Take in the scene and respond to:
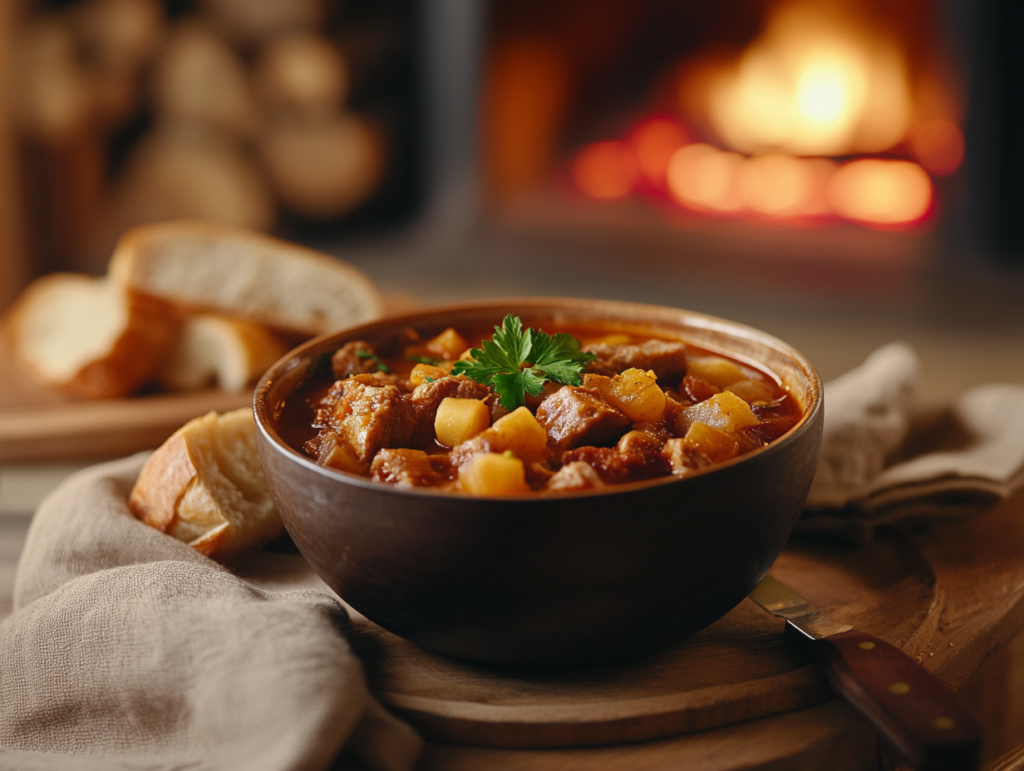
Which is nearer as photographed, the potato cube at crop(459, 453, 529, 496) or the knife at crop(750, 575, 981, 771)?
the knife at crop(750, 575, 981, 771)

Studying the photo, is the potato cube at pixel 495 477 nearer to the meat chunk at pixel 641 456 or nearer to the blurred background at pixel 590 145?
the meat chunk at pixel 641 456

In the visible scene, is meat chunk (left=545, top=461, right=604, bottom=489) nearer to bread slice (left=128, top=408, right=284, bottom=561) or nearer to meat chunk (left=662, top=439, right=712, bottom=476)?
meat chunk (left=662, top=439, right=712, bottom=476)

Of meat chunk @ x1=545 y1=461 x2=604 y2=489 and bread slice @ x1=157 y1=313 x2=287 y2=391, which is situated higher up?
meat chunk @ x1=545 y1=461 x2=604 y2=489

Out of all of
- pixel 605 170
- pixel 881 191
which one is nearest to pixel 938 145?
pixel 881 191

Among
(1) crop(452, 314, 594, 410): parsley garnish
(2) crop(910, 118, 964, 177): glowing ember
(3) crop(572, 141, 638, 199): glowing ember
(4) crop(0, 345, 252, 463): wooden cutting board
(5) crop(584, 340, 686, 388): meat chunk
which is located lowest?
(4) crop(0, 345, 252, 463): wooden cutting board

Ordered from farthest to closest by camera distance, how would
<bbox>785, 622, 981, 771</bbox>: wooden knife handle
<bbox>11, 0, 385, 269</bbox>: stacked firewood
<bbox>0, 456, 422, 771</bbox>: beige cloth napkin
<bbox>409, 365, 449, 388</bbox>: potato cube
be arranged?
<bbox>11, 0, 385, 269</bbox>: stacked firewood → <bbox>409, 365, 449, 388</bbox>: potato cube → <bbox>0, 456, 422, 771</bbox>: beige cloth napkin → <bbox>785, 622, 981, 771</bbox>: wooden knife handle

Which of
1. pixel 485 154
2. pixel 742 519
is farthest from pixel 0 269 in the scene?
pixel 742 519

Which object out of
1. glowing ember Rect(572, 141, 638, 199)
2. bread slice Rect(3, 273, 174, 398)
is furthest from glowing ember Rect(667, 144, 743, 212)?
bread slice Rect(3, 273, 174, 398)

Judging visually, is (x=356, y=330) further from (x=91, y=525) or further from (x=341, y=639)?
(x=341, y=639)
